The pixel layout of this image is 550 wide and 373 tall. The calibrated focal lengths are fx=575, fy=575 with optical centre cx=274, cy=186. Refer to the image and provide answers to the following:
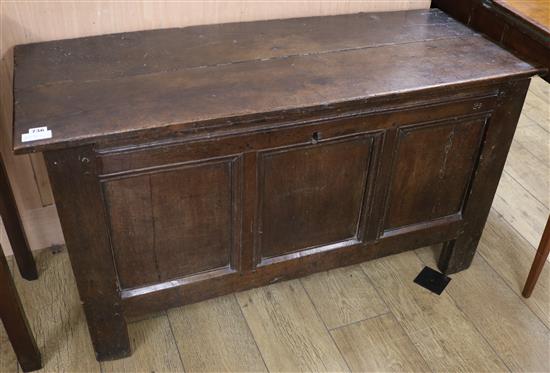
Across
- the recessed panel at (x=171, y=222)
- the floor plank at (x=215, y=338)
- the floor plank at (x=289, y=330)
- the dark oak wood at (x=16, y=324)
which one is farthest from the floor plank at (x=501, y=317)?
the dark oak wood at (x=16, y=324)

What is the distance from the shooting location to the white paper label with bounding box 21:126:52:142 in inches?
46.6

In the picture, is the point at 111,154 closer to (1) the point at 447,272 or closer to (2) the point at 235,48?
(2) the point at 235,48

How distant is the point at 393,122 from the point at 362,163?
14 cm

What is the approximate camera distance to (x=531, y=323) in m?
1.80

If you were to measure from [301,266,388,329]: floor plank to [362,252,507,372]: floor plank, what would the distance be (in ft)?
0.12

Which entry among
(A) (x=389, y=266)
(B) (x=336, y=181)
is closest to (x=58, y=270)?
(B) (x=336, y=181)

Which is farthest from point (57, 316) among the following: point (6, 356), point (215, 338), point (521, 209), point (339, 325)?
point (521, 209)

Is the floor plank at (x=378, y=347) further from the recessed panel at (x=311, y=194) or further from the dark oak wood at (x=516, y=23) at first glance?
the dark oak wood at (x=516, y=23)

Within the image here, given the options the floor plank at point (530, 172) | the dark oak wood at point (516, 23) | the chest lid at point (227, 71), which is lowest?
the floor plank at point (530, 172)

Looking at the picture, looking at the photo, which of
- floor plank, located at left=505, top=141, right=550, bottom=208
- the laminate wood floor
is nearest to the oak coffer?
the laminate wood floor

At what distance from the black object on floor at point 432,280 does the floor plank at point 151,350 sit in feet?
2.73

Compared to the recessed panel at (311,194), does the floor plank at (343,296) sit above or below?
below

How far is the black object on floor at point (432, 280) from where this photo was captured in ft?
6.25

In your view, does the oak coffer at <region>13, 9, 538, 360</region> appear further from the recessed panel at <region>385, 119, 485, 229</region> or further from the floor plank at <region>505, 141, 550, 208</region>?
the floor plank at <region>505, 141, 550, 208</region>
